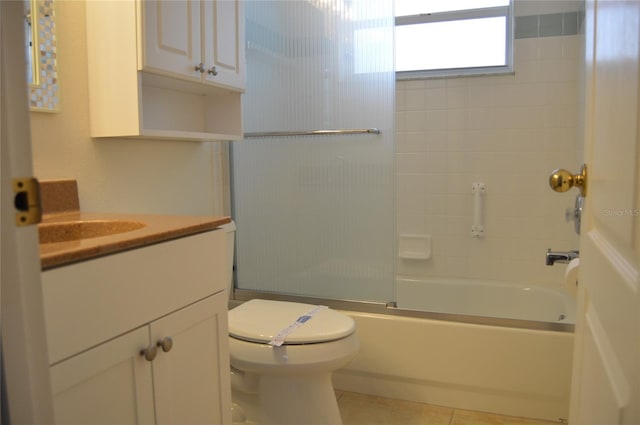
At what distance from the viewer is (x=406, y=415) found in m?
2.11

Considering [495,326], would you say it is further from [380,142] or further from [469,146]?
[469,146]

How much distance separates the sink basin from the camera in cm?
134

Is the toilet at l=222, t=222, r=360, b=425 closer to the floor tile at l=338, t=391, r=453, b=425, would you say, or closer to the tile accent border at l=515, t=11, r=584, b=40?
the floor tile at l=338, t=391, r=453, b=425

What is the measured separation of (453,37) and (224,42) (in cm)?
161

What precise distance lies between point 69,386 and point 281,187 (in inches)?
62.6

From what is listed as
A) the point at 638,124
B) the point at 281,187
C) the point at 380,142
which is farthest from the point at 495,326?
the point at 638,124

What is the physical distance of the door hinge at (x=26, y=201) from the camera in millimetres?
513

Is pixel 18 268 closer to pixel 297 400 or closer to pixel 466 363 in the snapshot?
pixel 297 400

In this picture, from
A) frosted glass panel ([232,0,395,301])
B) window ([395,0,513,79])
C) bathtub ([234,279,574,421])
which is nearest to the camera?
bathtub ([234,279,574,421])

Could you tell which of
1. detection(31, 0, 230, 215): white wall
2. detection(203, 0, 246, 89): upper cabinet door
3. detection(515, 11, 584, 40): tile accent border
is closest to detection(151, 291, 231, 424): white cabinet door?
detection(31, 0, 230, 215): white wall

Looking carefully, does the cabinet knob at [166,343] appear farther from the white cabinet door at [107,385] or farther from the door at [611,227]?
the door at [611,227]

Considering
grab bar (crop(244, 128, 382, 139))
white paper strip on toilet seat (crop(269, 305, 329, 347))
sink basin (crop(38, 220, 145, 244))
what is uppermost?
grab bar (crop(244, 128, 382, 139))

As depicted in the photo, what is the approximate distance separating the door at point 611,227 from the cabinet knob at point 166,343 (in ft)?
2.73

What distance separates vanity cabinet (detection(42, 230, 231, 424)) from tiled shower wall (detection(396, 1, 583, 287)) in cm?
190
